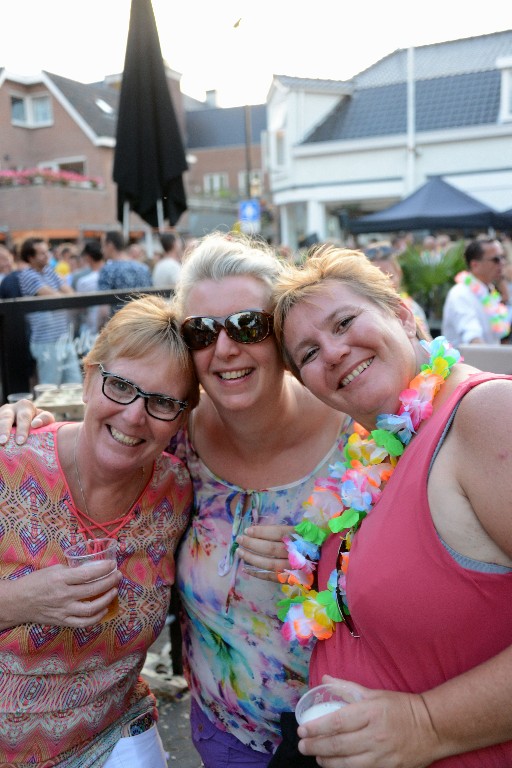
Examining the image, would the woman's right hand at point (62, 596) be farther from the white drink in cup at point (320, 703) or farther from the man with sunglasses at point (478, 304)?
the man with sunglasses at point (478, 304)

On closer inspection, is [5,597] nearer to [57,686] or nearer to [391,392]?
[57,686]

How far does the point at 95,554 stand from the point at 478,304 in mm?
5447

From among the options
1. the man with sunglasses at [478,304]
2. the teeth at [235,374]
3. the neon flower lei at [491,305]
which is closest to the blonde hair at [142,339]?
the teeth at [235,374]

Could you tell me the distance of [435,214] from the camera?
438 inches

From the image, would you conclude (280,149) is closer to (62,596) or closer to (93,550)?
(93,550)

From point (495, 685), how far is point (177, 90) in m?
42.6

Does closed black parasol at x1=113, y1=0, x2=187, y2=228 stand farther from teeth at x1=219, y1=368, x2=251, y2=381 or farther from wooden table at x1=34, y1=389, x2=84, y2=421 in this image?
teeth at x1=219, y1=368, x2=251, y2=381

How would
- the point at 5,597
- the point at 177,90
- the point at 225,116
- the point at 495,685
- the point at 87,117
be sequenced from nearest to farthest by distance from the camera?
the point at 495,685
the point at 5,597
the point at 87,117
the point at 177,90
the point at 225,116

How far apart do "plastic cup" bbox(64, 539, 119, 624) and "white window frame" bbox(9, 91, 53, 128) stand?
1387 inches

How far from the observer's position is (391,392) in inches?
68.5

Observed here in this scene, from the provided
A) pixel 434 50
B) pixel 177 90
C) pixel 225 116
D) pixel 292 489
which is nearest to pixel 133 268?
pixel 292 489

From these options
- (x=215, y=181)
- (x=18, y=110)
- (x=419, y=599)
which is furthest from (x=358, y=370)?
(x=215, y=181)

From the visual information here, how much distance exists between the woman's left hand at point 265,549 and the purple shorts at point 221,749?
62 centimetres

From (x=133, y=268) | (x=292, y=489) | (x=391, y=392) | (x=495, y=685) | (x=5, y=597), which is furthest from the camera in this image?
(x=133, y=268)
